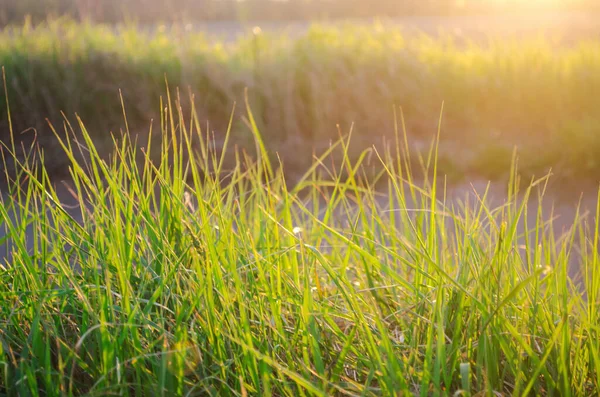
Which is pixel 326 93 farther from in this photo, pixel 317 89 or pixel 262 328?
pixel 262 328

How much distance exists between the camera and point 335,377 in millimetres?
1154

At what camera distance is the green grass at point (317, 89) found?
12.6ft

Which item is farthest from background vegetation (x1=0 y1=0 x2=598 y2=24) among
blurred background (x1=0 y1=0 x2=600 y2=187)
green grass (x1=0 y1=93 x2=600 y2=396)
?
green grass (x1=0 y1=93 x2=600 y2=396)

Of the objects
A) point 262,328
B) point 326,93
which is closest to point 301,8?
point 326,93

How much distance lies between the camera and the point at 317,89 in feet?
13.2

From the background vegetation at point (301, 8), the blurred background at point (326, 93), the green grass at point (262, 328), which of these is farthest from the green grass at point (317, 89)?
the background vegetation at point (301, 8)

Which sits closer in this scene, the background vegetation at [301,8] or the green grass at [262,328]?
the green grass at [262,328]

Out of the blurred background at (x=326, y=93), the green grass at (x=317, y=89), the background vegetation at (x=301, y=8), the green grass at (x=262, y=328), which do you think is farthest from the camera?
the background vegetation at (x=301, y=8)

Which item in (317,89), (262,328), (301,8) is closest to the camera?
(262,328)

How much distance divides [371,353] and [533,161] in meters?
2.70

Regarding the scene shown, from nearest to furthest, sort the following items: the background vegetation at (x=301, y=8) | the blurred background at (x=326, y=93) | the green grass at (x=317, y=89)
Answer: the blurred background at (x=326, y=93) → the green grass at (x=317, y=89) → the background vegetation at (x=301, y=8)

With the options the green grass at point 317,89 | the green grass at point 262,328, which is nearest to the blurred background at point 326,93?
the green grass at point 317,89

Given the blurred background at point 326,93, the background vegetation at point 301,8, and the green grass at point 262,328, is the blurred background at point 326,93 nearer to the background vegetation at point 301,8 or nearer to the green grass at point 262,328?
the green grass at point 262,328

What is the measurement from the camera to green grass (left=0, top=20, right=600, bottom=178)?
3.85 metres
